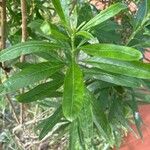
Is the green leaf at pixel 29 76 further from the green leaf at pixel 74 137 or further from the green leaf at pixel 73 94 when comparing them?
the green leaf at pixel 74 137

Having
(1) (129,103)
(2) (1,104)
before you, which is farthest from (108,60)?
(2) (1,104)

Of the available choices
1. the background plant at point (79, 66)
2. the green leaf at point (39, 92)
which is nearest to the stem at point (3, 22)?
the background plant at point (79, 66)

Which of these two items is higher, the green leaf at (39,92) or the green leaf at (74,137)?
the green leaf at (39,92)

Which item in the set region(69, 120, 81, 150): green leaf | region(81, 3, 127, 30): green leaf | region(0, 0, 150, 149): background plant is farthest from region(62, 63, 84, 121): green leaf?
region(69, 120, 81, 150): green leaf

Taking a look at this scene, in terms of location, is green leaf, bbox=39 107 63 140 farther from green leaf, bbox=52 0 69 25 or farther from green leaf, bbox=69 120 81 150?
green leaf, bbox=52 0 69 25

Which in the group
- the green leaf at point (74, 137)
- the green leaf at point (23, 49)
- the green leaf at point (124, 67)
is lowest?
the green leaf at point (74, 137)

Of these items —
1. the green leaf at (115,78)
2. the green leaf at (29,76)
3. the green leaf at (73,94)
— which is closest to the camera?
the green leaf at (73,94)

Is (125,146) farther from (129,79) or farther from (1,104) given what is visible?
(129,79)
